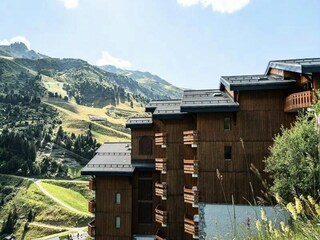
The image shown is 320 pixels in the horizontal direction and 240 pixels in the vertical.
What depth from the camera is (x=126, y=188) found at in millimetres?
26469

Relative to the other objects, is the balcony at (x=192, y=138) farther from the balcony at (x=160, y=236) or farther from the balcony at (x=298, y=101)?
the balcony at (x=160, y=236)

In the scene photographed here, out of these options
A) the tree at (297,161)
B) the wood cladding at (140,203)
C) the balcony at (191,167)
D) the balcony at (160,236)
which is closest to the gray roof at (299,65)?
the tree at (297,161)

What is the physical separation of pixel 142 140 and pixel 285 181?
14172 millimetres

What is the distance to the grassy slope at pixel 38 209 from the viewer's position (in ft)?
209

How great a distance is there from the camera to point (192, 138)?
68.8 ft

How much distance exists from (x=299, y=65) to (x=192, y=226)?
11.7 metres

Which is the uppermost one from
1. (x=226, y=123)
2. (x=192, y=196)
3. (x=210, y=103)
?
(x=210, y=103)

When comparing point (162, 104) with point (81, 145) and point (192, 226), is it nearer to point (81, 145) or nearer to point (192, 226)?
point (192, 226)

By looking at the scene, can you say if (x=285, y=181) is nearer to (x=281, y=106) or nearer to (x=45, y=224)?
(x=281, y=106)

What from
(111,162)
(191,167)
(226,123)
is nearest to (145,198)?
(111,162)

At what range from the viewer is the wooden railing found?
20.5 m

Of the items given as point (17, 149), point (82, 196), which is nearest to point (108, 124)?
point (17, 149)

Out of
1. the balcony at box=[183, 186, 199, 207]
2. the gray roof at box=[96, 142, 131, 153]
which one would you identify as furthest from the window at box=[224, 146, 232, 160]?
the gray roof at box=[96, 142, 131, 153]

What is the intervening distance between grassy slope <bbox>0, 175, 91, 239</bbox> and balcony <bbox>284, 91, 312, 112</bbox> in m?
53.8
